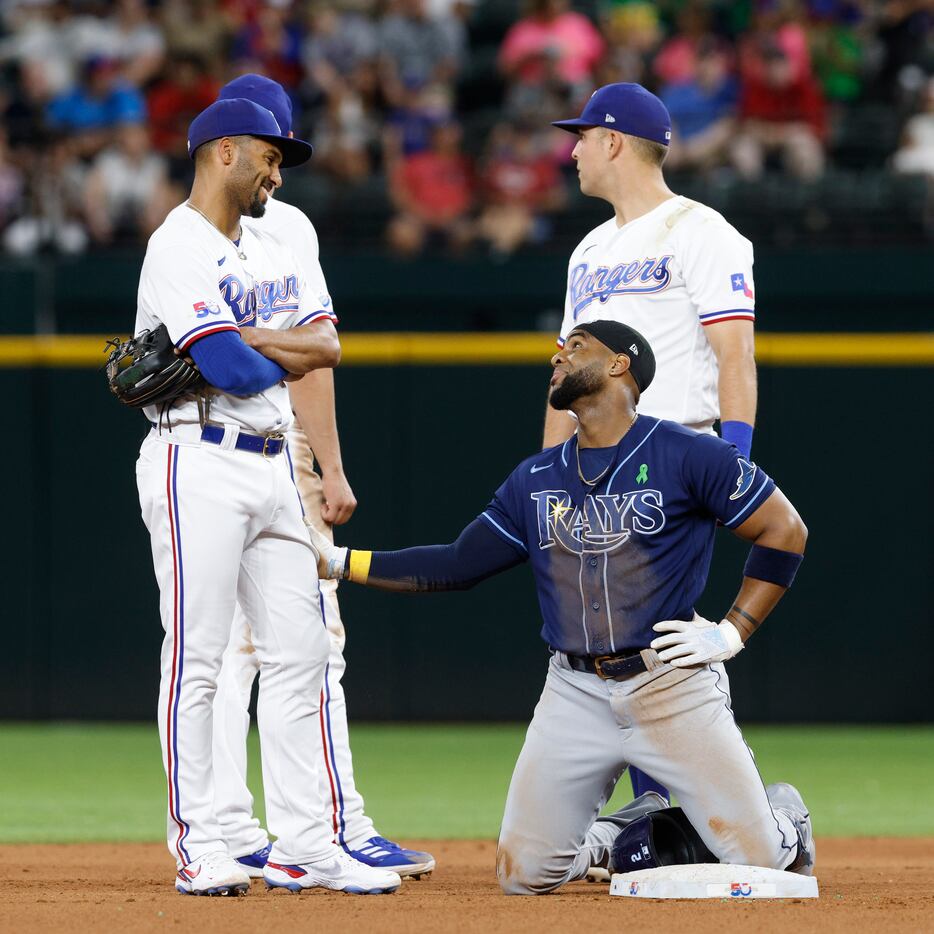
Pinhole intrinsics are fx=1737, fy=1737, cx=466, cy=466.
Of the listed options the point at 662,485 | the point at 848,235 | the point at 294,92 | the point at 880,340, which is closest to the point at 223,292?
the point at 662,485

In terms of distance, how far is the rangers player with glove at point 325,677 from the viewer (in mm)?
4691

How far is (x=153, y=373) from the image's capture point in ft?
14.0

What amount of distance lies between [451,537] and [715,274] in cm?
425

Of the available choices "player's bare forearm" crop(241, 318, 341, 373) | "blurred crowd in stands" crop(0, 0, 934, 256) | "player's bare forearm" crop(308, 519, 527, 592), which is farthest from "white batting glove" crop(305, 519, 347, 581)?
"blurred crowd in stands" crop(0, 0, 934, 256)

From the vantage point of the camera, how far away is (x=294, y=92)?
11.5 m

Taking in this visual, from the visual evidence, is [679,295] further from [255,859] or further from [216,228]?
[255,859]

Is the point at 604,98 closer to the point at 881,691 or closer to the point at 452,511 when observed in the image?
the point at 452,511

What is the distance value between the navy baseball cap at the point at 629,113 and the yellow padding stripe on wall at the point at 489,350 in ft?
12.9

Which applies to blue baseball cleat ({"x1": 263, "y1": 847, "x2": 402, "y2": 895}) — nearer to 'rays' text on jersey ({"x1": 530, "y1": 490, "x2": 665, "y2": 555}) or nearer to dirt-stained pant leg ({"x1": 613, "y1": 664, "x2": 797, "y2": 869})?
dirt-stained pant leg ({"x1": 613, "y1": 664, "x2": 797, "y2": 869})

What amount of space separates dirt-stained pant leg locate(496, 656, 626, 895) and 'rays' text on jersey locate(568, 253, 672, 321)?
1.12m

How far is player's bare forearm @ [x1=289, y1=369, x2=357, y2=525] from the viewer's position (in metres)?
4.96

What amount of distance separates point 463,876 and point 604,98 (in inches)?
90.5

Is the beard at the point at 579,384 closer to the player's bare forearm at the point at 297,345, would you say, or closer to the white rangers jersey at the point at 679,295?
the white rangers jersey at the point at 679,295

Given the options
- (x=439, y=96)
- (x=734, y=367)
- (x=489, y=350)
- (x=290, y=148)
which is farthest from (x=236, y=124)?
(x=439, y=96)
